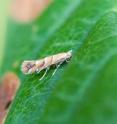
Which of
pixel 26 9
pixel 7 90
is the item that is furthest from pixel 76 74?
pixel 26 9

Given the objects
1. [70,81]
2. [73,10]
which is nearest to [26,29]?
[73,10]

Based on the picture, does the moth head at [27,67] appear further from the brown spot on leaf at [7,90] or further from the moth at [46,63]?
the brown spot on leaf at [7,90]

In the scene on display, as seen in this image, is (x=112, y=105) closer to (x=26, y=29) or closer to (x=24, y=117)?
(x=24, y=117)

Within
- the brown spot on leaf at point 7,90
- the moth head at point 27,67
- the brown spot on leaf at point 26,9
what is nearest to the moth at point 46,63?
the moth head at point 27,67

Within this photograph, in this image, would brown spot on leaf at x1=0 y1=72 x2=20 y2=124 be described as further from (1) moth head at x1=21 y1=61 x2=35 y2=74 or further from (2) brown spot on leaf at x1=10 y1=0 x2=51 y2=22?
(2) brown spot on leaf at x1=10 y1=0 x2=51 y2=22

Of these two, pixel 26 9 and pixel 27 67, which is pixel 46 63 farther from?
pixel 26 9

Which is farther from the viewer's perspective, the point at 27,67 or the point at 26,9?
the point at 26,9

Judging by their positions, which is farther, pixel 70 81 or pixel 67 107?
pixel 70 81
